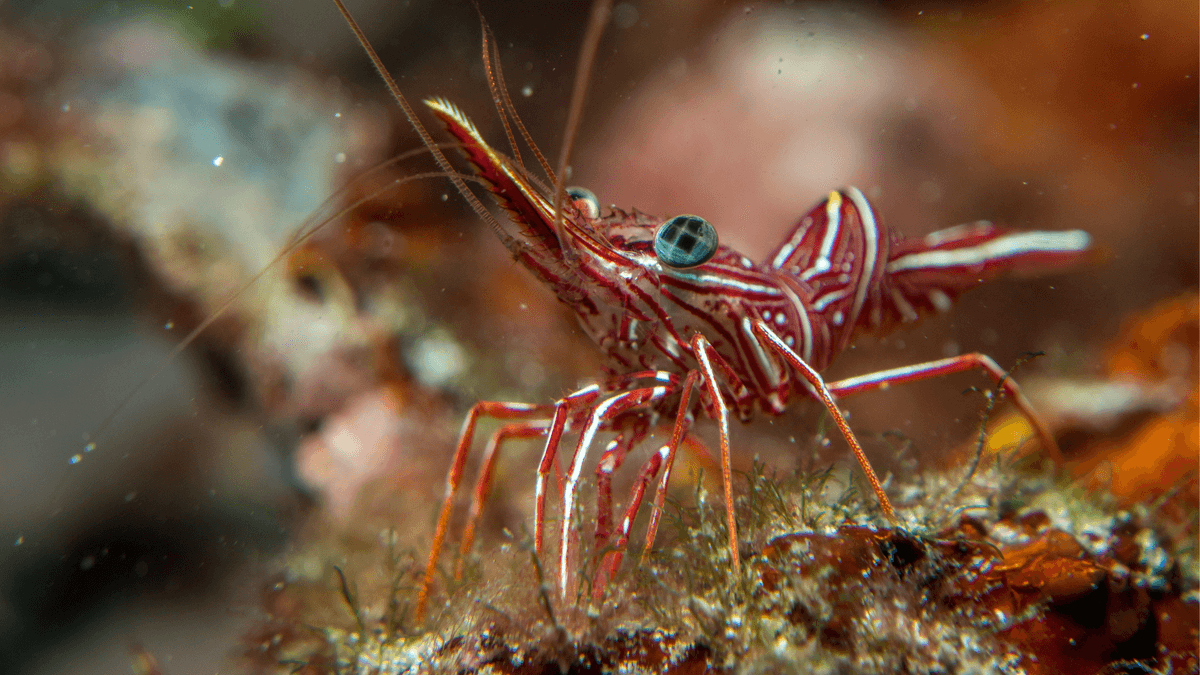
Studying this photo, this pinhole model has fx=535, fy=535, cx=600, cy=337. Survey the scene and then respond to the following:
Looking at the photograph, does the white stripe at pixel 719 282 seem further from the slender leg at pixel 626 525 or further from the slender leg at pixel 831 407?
the slender leg at pixel 626 525

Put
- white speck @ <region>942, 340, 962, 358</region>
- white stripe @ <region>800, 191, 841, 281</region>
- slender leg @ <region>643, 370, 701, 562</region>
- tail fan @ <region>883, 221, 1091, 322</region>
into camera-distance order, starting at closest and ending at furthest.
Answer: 1. slender leg @ <region>643, 370, 701, 562</region>
2. white stripe @ <region>800, 191, 841, 281</region>
3. white speck @ <region>942, 340, 962, 358</region>
4. tail fan @ <region>883, 221, 1091, 322</region>

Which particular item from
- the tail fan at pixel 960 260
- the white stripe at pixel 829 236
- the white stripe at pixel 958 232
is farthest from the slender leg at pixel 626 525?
the white stripe at pixel 958 232

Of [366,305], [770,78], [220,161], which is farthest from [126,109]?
[770,78]

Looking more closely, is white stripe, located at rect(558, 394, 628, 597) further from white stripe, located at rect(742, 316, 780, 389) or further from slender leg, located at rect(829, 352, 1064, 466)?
slender leg, located at rect(829, 352, 1064, 466)

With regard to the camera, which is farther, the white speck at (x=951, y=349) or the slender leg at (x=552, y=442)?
the white speck at (x=951, y=349)

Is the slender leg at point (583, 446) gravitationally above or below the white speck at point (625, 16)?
below

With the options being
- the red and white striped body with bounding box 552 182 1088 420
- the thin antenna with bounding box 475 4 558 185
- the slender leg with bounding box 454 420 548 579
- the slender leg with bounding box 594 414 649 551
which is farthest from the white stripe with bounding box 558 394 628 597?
the thin antenna with bounding box 475 4 558 185
